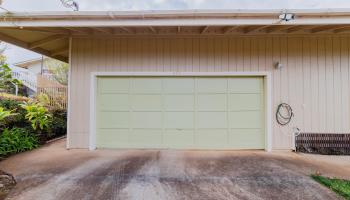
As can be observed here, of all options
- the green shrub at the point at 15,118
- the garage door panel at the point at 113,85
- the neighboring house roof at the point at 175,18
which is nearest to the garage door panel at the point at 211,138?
the garage door panel at the point at 113,85

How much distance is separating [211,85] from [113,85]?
2560 millimetres

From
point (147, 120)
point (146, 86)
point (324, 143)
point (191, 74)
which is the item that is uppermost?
point (191, 74)

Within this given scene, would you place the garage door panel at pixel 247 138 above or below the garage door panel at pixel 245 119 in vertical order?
below

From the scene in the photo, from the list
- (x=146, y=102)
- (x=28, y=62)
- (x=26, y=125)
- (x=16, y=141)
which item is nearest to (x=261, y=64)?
(x=146, y=102)

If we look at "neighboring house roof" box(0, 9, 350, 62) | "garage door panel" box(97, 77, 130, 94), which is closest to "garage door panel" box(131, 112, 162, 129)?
"garage door panel" box(97, 77, 130, 94)

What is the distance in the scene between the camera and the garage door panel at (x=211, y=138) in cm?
602

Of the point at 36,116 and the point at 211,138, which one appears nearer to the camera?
the point at 211,138

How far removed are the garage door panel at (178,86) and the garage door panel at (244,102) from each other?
1.08m

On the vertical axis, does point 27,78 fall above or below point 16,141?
above

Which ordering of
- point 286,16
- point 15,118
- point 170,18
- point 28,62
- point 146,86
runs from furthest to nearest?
point 28,62
point 15,118
point 146,86
point 170,18
point 286,16

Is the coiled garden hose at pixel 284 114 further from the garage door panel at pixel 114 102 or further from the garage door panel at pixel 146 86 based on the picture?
the garage door panel at pixel 114 102

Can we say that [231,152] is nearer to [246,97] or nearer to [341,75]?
[246,97]

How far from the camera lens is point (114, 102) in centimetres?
611

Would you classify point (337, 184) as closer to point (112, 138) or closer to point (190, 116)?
point (190, 116)
